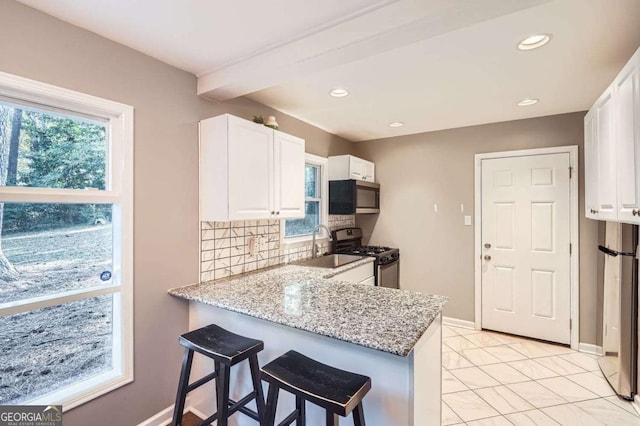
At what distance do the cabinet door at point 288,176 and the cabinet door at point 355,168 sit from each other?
3.16 feet

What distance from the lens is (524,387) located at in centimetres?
232

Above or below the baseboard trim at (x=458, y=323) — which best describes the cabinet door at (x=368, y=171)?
above

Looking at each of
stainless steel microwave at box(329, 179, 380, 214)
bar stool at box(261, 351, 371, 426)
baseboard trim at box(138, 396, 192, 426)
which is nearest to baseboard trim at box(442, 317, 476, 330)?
stainless steel microwave at box(329, 179, 380, 214)

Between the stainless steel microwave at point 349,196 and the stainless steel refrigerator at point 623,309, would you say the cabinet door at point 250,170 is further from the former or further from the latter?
the stainless steel refrigerator at point 623,309

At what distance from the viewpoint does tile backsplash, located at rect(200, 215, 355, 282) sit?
7.24ft

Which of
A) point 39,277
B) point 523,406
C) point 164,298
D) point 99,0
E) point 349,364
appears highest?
point 99,0

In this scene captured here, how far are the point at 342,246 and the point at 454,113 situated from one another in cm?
198

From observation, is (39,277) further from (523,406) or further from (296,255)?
(523,406)

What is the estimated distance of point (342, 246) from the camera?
3.72 m

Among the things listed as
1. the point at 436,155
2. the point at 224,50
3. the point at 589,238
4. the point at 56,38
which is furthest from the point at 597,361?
the point at 56,38

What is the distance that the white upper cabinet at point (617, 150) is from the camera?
5.13ft

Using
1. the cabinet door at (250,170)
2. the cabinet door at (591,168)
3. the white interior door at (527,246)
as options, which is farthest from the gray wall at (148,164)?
the white interior door at (527,246)

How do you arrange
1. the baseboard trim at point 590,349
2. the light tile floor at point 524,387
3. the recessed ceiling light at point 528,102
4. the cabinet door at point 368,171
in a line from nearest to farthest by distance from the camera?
the light tile floor at point 524,387, the recessed ceiling light at point 528,102, the baseboard trim at point 590,349, the cabinet door at point 368,171

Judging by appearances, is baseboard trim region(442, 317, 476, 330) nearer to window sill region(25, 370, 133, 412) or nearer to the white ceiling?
the white ceiling
